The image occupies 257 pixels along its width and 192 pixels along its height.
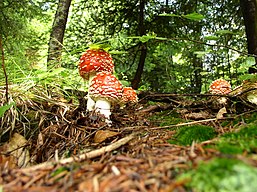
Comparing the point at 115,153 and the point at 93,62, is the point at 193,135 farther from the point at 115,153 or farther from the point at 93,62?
the point at 93,62

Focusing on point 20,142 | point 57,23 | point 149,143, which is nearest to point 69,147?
point 20,142

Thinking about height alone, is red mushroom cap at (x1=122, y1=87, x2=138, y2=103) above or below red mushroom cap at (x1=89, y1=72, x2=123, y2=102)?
below

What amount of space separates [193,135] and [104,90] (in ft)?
3.87

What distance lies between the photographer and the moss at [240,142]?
1.00m

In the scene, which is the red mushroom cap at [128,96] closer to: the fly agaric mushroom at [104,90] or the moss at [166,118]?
the moss at [166,118]

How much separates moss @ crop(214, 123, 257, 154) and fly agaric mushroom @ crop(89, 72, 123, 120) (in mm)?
1450

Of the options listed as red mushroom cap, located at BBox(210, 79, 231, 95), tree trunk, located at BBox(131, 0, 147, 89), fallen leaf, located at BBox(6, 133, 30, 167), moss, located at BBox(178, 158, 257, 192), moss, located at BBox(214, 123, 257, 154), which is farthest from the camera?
tree trunk, located at BBox(131, 0, 147, 89)

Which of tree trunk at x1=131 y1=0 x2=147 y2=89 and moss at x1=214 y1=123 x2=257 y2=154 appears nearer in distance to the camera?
moss at x1=214 y1=123 x2=257 y2=154

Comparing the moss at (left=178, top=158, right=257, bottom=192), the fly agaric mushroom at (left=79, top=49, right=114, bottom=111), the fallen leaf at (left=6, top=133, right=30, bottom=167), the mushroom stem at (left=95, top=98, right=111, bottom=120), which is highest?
the fly agaric mushroom at (left=79, top=49, right=114, bottom=111)

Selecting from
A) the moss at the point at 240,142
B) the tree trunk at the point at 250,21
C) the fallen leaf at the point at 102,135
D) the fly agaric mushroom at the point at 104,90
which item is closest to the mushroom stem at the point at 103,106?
the fly agaric mushroom at the point at 104,90

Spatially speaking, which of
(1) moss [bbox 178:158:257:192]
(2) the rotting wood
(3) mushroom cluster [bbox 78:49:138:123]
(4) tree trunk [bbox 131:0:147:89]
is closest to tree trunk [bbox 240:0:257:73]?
(3) mushroom cluster [bbox 78:49:138:123]

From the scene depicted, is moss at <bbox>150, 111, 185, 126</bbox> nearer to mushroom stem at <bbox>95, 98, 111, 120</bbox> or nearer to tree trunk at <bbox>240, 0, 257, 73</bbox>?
mushroom stem at <bbox>95, 98, 111, 120</bbox>

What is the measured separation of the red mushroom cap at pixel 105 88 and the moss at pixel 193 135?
1.04 m

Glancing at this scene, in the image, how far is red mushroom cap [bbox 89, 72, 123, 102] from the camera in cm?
261
